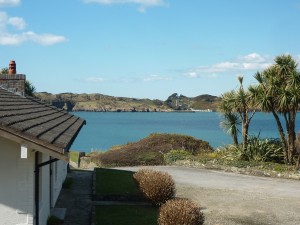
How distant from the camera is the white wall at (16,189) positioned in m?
9.09

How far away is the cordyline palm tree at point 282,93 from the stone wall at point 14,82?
15970 millimetres

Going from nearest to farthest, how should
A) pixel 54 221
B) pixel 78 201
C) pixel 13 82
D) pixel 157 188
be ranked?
pixel 54 221 → pixel 13 82 → pixel 157 188 → pixel 78 201

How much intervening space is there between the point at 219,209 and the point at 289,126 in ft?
39.4

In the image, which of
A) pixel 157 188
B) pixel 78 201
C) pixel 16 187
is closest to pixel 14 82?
pixel 78 201

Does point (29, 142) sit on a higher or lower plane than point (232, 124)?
higher

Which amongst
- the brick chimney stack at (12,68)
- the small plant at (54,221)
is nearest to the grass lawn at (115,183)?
the small plant at (54,221)

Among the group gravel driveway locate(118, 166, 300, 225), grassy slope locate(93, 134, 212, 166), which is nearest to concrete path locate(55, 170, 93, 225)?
gravel driveway locate(118, 166, 300, 225)

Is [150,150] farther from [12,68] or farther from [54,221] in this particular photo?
[54,221]

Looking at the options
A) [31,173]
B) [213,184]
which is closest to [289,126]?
[213,184]

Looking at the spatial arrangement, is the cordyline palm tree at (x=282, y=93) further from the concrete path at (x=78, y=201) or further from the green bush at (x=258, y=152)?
the concrete path at (x=78, y=201)

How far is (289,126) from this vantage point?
27500 mm

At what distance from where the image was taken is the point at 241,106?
97.1ft

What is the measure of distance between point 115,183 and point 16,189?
12.4 m

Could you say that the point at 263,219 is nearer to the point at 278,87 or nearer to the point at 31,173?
the point at 31,173
